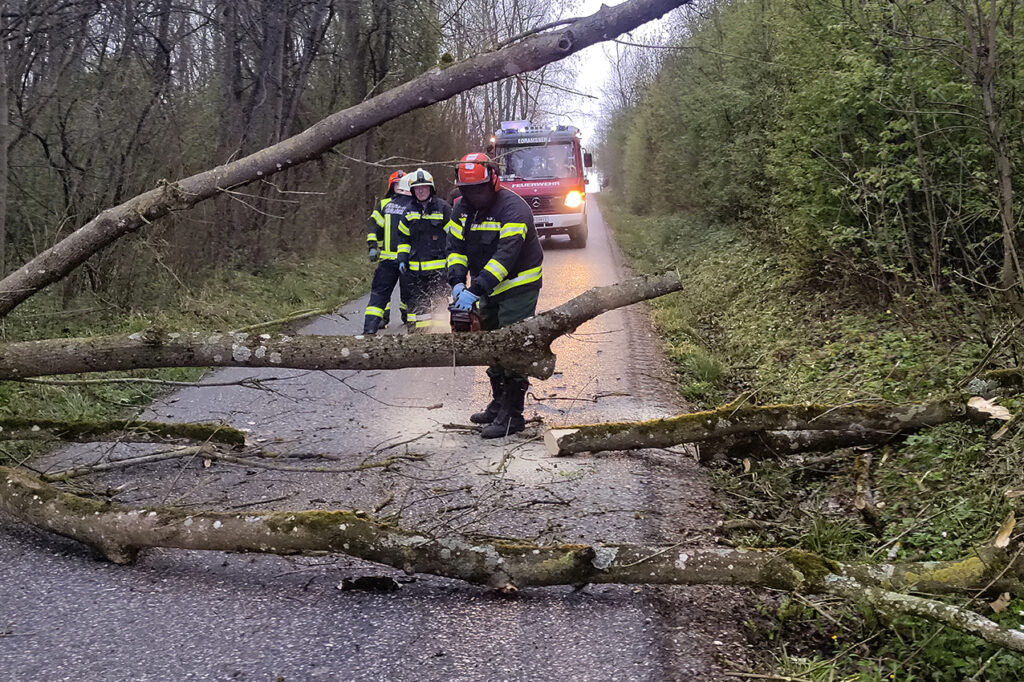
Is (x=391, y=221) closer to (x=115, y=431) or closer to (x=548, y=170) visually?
(x=115, y=431)

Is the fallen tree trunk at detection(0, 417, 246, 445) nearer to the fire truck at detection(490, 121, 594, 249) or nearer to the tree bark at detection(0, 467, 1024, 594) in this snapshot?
the tree bark at detection(0, 467, 1024, 594)

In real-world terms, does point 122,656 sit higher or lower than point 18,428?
lower

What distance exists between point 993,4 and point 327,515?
5141 millimetres

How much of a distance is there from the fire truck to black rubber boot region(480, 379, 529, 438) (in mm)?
13464

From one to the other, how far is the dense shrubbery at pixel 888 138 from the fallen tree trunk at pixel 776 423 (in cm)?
89

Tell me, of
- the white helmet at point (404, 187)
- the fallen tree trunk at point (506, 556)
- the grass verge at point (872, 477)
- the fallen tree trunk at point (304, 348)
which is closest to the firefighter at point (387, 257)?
the white helmet at point (404, 187)

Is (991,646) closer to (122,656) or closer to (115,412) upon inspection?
(122,656)

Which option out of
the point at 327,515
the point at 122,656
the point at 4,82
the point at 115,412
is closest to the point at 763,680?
the point at 327,515

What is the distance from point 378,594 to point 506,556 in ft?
1.87

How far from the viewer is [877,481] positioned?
14.0ft

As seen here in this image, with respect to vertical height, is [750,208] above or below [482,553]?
above

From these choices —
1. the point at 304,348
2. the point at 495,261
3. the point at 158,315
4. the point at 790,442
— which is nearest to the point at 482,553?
the point at 304,348

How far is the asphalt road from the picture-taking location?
2.83 m

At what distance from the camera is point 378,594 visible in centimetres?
334
